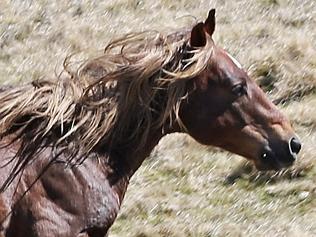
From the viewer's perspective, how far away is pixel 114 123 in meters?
5.43

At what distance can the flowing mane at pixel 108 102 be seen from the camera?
5.38m

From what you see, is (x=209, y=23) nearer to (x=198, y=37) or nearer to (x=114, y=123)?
(x=198, y=37)

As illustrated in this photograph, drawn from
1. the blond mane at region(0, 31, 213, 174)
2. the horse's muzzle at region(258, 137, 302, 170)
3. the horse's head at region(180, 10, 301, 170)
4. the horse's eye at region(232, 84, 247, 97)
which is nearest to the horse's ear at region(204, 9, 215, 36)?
the horse's head at region(180, 10, 301, 170)

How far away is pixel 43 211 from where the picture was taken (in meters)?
5.18

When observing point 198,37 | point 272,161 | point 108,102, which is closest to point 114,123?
point 108,102

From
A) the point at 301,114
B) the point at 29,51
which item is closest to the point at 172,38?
the point at 301,114

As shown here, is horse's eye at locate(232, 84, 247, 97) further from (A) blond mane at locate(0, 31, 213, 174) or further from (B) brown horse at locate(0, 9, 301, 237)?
(A) blond mane at locate(0, 31, 213, 174)

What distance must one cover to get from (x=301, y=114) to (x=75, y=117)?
11.1 feet

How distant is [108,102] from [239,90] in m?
0.67

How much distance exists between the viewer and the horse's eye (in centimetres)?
553

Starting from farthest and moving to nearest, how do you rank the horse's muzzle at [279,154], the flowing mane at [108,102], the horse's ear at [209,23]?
the horse's muzzle at [279,154]
the horse's ear at [209,23]
the flowing mane at [108,102]

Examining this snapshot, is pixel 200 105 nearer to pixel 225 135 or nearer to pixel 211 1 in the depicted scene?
pixel 225 135

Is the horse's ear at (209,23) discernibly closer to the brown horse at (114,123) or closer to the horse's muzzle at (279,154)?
the brown horse at (114,123)

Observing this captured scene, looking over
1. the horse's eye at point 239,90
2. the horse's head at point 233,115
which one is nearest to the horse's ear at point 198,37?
the horse's head at point 233,115
